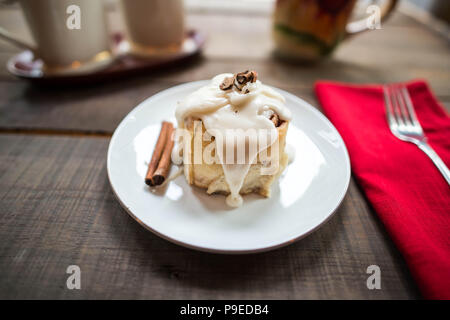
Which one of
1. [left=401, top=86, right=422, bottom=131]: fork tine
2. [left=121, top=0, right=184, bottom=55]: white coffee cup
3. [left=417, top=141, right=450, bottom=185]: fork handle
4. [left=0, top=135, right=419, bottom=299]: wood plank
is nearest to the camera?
[left=0, top=135, right=419, bottom=299]: wood plank

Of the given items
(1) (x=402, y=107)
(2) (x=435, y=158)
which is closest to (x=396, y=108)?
(1) (x=402, y=107)

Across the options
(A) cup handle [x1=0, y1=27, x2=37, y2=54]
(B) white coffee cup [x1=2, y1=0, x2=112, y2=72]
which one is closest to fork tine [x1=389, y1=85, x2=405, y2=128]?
(B) white coffee cup [x1=2, y1=0, x2=112, y2=72]

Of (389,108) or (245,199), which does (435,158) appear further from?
(245,199)

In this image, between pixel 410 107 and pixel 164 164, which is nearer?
pixel 164 164

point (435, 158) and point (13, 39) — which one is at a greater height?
point (13, 39)

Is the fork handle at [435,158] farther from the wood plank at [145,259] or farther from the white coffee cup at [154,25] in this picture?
the white coffee cup at [154,25]

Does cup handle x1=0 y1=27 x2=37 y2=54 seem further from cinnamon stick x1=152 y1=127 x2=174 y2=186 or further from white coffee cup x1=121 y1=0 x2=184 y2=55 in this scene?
cinnamon stick x1=152 y1=127 x2=174 y2=186

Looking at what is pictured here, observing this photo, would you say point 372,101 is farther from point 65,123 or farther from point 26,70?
point 26,70
